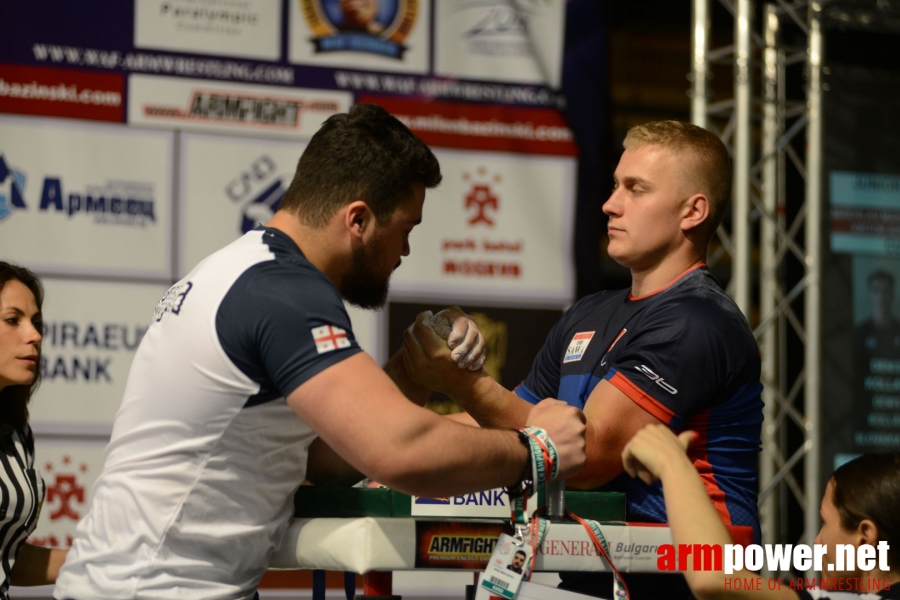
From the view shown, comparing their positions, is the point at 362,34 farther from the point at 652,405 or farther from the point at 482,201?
the point at 652,405

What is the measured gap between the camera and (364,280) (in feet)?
6.21

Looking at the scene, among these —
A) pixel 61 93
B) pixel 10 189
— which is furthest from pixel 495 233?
pixel 10 189

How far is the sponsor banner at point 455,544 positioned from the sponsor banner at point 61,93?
3.33 m

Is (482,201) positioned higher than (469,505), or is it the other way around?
(482,201)

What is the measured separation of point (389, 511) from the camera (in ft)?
5.65

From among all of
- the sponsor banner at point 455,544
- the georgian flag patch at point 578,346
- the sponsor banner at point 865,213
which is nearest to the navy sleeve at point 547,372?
the georgian flag patch at point 578,346

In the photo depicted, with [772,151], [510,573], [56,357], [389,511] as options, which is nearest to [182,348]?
[389,511]

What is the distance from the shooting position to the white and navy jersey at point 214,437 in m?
1.60

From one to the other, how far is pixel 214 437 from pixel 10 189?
313 cm

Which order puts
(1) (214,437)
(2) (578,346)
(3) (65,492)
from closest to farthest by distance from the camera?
(1) (214,437) → (2) (578,346) → (3) (65,492)

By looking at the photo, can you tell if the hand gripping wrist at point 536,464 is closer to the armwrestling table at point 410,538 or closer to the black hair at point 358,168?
the armwrestling table at point 410,538

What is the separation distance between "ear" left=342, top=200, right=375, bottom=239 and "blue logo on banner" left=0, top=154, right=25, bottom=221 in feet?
9.80

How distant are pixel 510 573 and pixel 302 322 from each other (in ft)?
1.73

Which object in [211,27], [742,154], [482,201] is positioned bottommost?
[482,201]
